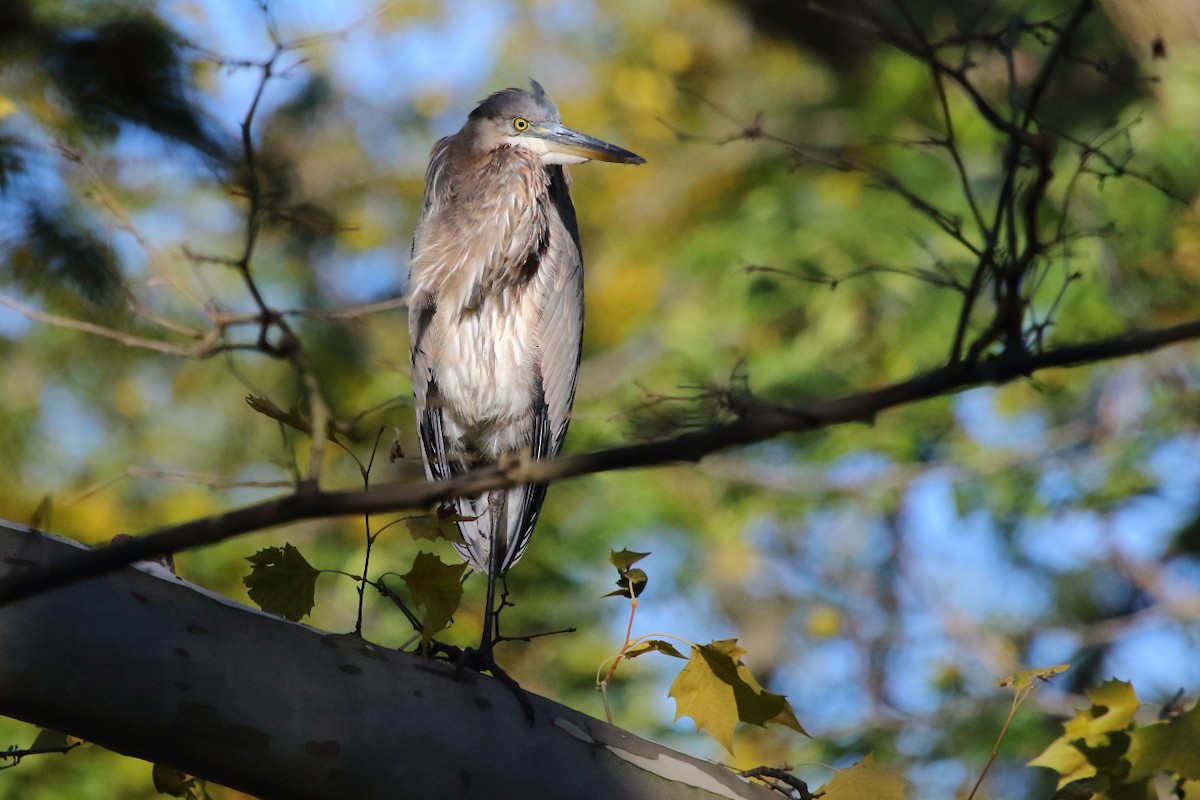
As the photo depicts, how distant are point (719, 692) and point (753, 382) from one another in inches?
136

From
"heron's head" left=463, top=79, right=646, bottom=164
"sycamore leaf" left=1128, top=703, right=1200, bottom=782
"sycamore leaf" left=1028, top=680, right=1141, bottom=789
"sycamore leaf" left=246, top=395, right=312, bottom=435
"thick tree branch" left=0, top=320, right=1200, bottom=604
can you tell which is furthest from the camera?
"heron's head" left=463, top=79, right=646, bottom=164

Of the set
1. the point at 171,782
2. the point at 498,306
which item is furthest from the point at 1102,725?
the point at 498,306

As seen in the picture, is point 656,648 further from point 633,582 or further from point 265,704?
point 265,704

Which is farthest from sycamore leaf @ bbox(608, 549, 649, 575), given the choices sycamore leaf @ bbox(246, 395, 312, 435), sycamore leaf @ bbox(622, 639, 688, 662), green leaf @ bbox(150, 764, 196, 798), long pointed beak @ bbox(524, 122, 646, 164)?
long pointed beak @ bbox(524, 122, 646, 164)

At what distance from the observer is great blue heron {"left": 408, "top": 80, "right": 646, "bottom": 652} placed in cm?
279

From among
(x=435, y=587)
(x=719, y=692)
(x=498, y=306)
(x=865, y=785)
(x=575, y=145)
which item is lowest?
(x=865, y=785)

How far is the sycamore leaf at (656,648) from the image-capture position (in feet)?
5.32

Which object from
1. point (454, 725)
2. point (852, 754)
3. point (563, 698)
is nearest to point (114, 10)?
point (454, 725)

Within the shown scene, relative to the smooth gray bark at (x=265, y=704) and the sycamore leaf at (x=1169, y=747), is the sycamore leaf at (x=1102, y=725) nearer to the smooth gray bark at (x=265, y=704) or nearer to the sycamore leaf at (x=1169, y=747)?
the sycamore leaf at (x=1169, y=747)

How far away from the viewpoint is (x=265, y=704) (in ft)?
4.54

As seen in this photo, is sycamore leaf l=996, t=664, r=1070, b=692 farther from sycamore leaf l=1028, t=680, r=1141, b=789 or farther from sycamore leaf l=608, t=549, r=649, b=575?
sycamore leaf l=608, t=549, r=649, b=575

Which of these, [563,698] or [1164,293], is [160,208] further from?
[1164,293]

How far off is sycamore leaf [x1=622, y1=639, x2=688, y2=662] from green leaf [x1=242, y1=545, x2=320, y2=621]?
0.49 meters

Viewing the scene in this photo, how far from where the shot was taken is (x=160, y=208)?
14.0ft
